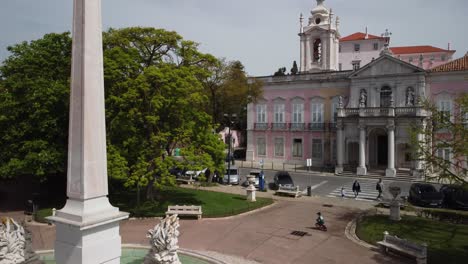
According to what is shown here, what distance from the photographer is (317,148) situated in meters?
36.6

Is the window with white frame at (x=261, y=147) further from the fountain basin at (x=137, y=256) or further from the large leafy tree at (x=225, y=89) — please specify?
the fountain basin at (x=137, y=256)

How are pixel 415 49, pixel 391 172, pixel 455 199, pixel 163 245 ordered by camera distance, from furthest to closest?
pixel 415 49, pixel 391 172, pixel 455 199, pixel 163 245

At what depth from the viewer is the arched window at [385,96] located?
32156 millimetres

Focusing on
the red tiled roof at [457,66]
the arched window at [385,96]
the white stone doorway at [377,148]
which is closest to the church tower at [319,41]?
the arched window at [385,96]

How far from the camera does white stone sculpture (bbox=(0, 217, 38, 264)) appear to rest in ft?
25.7

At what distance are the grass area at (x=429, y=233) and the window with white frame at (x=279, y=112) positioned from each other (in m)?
23.2

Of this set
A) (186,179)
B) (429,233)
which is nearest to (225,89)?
(186,179)

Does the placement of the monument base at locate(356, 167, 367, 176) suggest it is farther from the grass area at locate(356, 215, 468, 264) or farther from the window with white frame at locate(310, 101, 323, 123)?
the grass area at locate(356, 215, 468, 264)

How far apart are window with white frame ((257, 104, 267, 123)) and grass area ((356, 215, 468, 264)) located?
2453cm

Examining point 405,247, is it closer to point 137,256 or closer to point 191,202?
point 137,256

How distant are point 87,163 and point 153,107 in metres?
8.98

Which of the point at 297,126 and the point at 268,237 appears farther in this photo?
the point at 297,126

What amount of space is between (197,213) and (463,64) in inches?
1077

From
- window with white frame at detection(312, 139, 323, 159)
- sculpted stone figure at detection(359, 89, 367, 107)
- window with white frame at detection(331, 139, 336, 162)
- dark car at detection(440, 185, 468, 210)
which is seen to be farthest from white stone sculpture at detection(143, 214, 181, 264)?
window with white frame at detection(312, 139, 323, 159)
